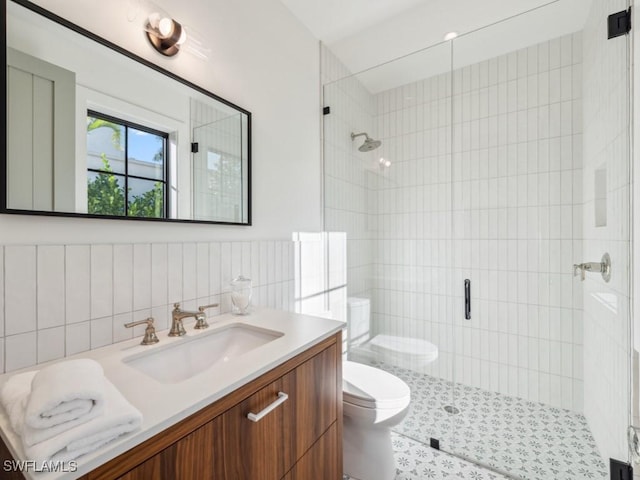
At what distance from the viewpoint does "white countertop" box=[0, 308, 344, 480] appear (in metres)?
0.50

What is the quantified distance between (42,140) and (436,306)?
2115 mm

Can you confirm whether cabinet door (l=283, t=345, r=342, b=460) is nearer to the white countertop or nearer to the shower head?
the white countertop

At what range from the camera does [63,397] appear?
0.49 meters

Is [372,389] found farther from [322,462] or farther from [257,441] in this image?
[257,441]

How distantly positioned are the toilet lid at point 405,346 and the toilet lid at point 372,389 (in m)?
0.41

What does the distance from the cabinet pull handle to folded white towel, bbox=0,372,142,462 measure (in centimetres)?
29

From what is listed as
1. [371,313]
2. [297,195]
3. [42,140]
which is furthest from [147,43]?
[371,313]

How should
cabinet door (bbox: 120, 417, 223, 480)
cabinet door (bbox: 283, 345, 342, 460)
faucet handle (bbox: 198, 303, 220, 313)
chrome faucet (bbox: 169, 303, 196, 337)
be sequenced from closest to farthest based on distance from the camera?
cabinet door (bbox: 120, 417, 223, 480), cabinet door (bbox: 283, 345, 342, 460), chrome faucet (bbox: 169, 303, 196, 337), faucet handle (bbox: 198, 303, 220, 313)

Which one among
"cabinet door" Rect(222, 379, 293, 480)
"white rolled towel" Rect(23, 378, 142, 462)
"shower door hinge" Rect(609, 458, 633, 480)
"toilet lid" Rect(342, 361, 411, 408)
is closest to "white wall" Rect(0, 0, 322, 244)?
"white rolled towel" Rect(23, 378, 142, 462)

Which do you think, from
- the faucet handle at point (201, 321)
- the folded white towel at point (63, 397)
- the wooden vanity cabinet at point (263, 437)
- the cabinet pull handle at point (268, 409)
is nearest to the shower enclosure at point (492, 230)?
the wooden vanity cabinet at point (263, 437)

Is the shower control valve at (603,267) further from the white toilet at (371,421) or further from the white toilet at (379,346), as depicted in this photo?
the white toilet at (371,421)

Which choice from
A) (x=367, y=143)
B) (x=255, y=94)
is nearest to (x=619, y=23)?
(x=367, y=143)

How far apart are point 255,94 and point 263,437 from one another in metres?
1.56

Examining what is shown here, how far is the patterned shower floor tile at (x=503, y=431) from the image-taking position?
153cm
